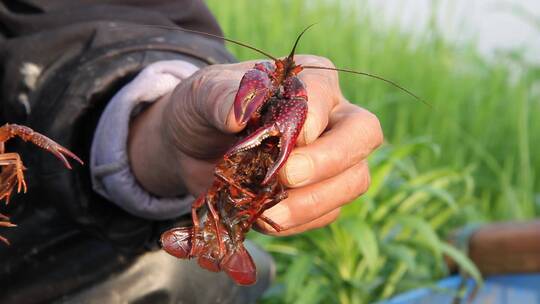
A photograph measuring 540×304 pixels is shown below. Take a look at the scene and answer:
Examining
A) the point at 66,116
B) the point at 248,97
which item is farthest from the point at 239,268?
the point at 66,116

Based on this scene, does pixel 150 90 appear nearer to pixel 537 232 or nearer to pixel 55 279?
pixel 55 279

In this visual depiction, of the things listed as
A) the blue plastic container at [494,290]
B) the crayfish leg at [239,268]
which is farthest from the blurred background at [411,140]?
the crayfish leg at [239,268]

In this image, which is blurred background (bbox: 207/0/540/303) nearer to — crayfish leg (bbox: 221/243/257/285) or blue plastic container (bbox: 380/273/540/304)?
blue plastic container (bbox: 380/273/540/304)

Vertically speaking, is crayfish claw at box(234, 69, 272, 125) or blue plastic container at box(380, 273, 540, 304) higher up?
crayfish claw at box(234, 69, 272, 125)

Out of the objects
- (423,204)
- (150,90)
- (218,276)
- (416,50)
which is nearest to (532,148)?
(416,50)

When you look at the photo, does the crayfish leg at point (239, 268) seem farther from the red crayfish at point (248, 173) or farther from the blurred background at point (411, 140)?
the blurred background at point (411, 140)

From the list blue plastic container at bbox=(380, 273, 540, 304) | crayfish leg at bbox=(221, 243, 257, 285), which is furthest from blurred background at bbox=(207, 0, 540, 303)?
crayfish leg at bbox=(221, 243, 257, 285)

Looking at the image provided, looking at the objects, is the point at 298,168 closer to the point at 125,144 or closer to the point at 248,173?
the point at 248,173
